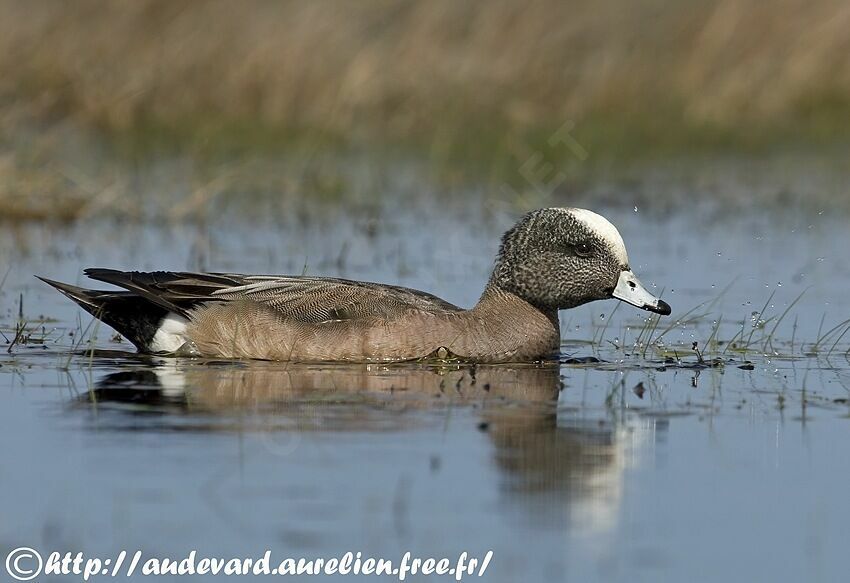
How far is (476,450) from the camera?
19.4ft

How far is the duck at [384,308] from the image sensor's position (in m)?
7.86

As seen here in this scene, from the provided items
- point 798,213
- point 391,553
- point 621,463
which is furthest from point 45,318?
point 798,213

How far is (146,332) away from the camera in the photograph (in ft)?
27.0

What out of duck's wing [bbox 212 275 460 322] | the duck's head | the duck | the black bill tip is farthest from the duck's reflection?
the black bill tip

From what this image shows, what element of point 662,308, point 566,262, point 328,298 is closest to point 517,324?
point 566,262

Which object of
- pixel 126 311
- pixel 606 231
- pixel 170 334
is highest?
pixel 606 231

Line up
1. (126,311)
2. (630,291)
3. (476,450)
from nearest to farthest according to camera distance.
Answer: (476,450), (630,291), (126,311)

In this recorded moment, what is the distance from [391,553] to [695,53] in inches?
538

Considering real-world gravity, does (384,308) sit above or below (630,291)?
below

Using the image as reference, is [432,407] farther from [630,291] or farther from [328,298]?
[630,291]

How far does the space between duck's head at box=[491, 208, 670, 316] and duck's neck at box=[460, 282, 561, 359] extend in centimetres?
5

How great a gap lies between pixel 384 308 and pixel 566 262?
2.77 ft

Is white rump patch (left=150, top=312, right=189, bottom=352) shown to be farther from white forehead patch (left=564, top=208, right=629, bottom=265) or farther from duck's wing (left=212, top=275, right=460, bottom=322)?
white forehead patch (left=564, top=208, right=629, bottom=265)

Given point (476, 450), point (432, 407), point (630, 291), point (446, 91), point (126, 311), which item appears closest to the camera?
point (476, 450)
